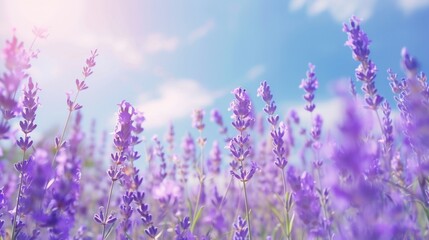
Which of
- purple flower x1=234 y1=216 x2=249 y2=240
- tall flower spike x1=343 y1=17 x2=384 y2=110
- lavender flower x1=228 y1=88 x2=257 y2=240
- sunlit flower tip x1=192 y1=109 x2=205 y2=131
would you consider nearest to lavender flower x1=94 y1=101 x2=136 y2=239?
lavender flower x1=228 y1=88 x2=257 y2=240

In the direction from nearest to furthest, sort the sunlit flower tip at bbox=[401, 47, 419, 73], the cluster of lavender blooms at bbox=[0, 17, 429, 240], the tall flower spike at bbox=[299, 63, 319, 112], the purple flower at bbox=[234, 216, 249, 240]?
the cluster of lavender blooms at bbox=[0, 17, 429, 240] → the sunlit flower tip at bbox=[401, 47, 419, 73] → the purple flower at bbox=[234, 216, 249, 240] → the tall flower spike at bbox=[299, 63, 319, 112]

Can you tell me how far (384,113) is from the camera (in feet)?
11.6

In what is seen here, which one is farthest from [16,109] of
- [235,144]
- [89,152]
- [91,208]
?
[89,152]

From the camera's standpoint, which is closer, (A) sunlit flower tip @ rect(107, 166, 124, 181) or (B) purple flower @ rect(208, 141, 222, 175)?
(A) sunlit flower tip @ rect(107, 166, 124, 181)

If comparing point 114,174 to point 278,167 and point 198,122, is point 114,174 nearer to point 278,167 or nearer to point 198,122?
point 278,167

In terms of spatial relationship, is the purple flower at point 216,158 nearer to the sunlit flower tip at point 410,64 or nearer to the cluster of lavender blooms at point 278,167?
the cluster of lavender blooms at point 278,167

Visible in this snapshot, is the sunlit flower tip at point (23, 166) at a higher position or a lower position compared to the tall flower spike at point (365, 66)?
lower

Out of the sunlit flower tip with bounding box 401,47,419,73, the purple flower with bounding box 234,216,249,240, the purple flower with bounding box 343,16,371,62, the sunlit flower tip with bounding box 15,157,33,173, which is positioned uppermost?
the purple flower with bounding box 343,16,371,62

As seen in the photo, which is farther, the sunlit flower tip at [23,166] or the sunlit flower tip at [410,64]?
the sunlit flower tip at [23,166]

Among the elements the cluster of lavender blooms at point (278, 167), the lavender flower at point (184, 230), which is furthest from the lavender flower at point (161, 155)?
the lavender flower at point (184, 230)

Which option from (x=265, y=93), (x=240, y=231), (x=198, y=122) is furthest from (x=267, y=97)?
(x=198, y=122)

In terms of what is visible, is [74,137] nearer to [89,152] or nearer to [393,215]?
[393,215]

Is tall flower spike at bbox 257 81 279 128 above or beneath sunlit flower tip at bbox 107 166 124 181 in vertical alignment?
above

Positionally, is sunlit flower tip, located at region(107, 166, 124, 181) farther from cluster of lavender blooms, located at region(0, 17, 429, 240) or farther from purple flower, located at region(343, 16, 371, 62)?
purple flower, located at region(343, 16, 371, 62)
